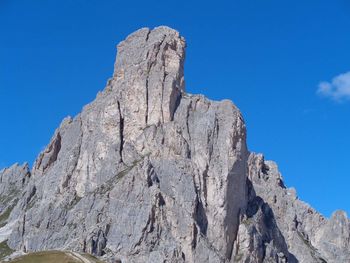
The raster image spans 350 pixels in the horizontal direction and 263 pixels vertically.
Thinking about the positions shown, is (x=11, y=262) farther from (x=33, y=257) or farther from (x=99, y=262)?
(x=99, y=262)

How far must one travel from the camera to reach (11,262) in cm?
17888

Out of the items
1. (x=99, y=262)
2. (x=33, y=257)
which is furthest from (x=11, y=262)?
Result: (x=99, y=262)

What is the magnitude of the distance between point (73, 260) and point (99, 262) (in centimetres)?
996

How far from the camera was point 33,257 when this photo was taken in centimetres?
18238

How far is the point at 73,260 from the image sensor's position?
176625 mm

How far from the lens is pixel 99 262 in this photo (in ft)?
607

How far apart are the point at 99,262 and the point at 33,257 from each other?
15431 mm

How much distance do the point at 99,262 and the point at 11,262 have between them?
806 inches

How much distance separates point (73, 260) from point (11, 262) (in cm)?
1466

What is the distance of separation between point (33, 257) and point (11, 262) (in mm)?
5647
